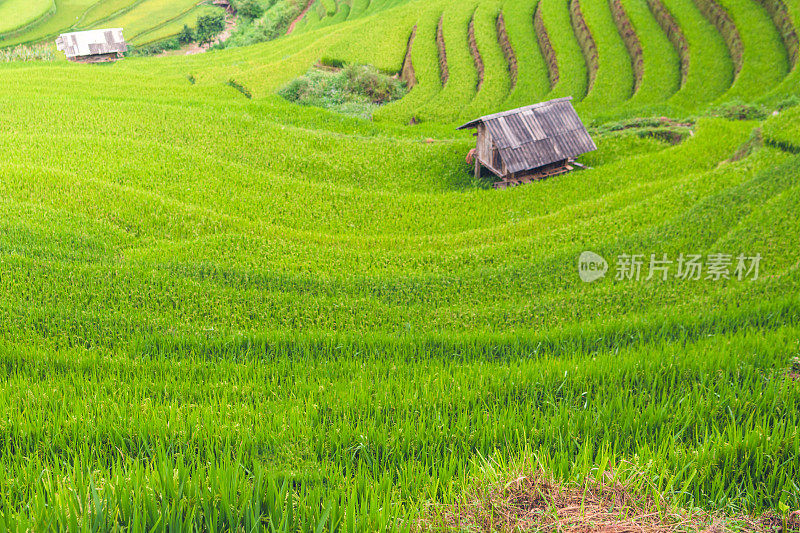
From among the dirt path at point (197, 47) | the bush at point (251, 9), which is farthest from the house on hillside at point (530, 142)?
the bush at point (251, 9)

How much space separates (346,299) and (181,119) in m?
17.8

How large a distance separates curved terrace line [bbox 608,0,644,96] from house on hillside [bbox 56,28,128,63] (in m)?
60.1

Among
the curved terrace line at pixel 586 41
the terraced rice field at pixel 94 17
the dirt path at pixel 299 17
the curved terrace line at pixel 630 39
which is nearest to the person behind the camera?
the curved terrace line at pixel 630 39

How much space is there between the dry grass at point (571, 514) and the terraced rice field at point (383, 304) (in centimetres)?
9

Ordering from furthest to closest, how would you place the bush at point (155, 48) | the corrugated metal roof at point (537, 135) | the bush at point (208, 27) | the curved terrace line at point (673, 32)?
the bush at point (208, 27) < the bush at point (155, 48) < the curved terrace line at point (673, 32) < the corrugated metal roof at point (537, 135)

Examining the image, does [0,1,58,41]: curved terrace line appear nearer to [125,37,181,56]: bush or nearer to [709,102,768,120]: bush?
[125,37,181,56]: bush

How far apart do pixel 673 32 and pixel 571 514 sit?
129ft

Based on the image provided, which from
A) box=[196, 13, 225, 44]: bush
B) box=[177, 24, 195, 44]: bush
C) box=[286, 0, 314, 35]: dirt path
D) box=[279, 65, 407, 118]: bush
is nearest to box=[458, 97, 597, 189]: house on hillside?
box=[279, 65, 407, 118]: bush

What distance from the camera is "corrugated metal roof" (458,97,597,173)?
20.0 meters

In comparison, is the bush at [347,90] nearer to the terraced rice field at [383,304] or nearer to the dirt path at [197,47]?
the terraced rice field at [383,304]

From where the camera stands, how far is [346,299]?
11.1m

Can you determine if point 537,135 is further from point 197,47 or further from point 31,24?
point 31,24

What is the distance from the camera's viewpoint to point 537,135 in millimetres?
20594

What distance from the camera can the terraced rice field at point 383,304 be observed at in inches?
120
